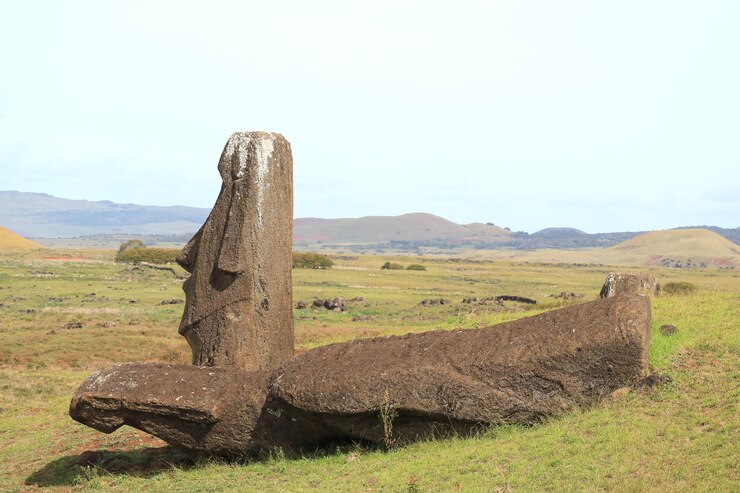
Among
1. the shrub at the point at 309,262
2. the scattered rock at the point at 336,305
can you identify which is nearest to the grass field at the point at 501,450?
the scattered rock at the point at 336,305

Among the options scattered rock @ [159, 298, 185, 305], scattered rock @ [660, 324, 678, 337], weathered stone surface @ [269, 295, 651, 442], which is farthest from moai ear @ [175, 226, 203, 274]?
scattered rock @ [159, 298, 185, 305]

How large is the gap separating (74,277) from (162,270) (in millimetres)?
14398

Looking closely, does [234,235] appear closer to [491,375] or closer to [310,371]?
[310,371]

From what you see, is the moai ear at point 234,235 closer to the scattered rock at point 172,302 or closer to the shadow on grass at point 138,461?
the shadow on grass at point 138,461

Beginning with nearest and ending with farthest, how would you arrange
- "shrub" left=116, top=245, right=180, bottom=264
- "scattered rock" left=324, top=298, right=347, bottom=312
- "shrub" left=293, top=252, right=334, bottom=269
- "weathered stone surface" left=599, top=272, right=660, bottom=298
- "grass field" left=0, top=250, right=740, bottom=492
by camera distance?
"grass field" left=0, top=250, right=740, bottom=492 < "weathered stone surface" left=599, top=272, right=660, bottom=298 < "scattered rock" left=324, top=298, right=347, bottom=312 < "shrub" left=116, top=245, right=180, bottom=264 < "shrub" left=293, top=252, right=334, bottom=269

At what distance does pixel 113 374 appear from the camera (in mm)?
12188

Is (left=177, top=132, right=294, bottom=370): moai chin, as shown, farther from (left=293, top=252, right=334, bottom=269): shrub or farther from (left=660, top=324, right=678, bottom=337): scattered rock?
(left=293, top=252, right=334, bottom=269): shrub

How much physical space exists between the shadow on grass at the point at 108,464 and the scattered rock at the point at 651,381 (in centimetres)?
718

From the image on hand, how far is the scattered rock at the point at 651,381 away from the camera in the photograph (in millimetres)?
Result: 10852

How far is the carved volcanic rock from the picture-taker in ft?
35.2

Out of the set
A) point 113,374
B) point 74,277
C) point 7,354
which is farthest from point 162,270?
point 113,374

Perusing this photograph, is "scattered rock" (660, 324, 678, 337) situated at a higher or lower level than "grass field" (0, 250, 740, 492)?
higher

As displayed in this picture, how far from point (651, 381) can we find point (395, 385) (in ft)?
12.3

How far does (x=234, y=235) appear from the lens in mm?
14008
